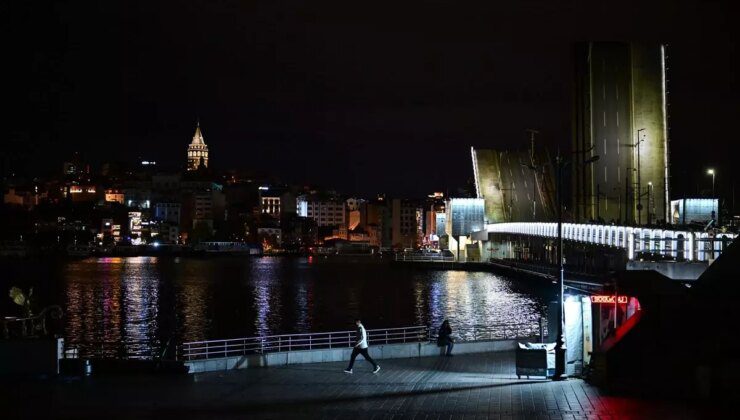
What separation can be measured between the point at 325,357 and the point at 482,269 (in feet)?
285

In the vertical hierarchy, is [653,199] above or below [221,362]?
above

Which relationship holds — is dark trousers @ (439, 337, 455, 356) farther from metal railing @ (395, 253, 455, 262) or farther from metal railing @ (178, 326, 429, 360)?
metal railing @ (395, 253, 455, 262)

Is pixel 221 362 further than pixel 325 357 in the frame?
No

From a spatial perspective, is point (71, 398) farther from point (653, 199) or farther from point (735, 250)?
point (653, 199)

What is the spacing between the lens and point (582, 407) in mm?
12695

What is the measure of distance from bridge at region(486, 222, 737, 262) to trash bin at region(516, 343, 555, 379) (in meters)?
12.9

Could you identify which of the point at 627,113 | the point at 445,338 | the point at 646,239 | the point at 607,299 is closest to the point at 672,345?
the point at 607,299

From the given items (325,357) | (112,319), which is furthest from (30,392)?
(112,319)

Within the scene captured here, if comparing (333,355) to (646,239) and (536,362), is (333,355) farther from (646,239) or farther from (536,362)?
(646,239)

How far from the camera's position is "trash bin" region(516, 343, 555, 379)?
608 inches

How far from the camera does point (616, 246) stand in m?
54.8

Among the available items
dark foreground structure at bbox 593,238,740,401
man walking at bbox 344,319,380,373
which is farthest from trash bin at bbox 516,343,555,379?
man walking at bbox 344,319,380,373

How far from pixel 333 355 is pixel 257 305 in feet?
137

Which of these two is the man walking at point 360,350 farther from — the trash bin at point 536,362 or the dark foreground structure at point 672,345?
the dark foreground structure at point 672,345
